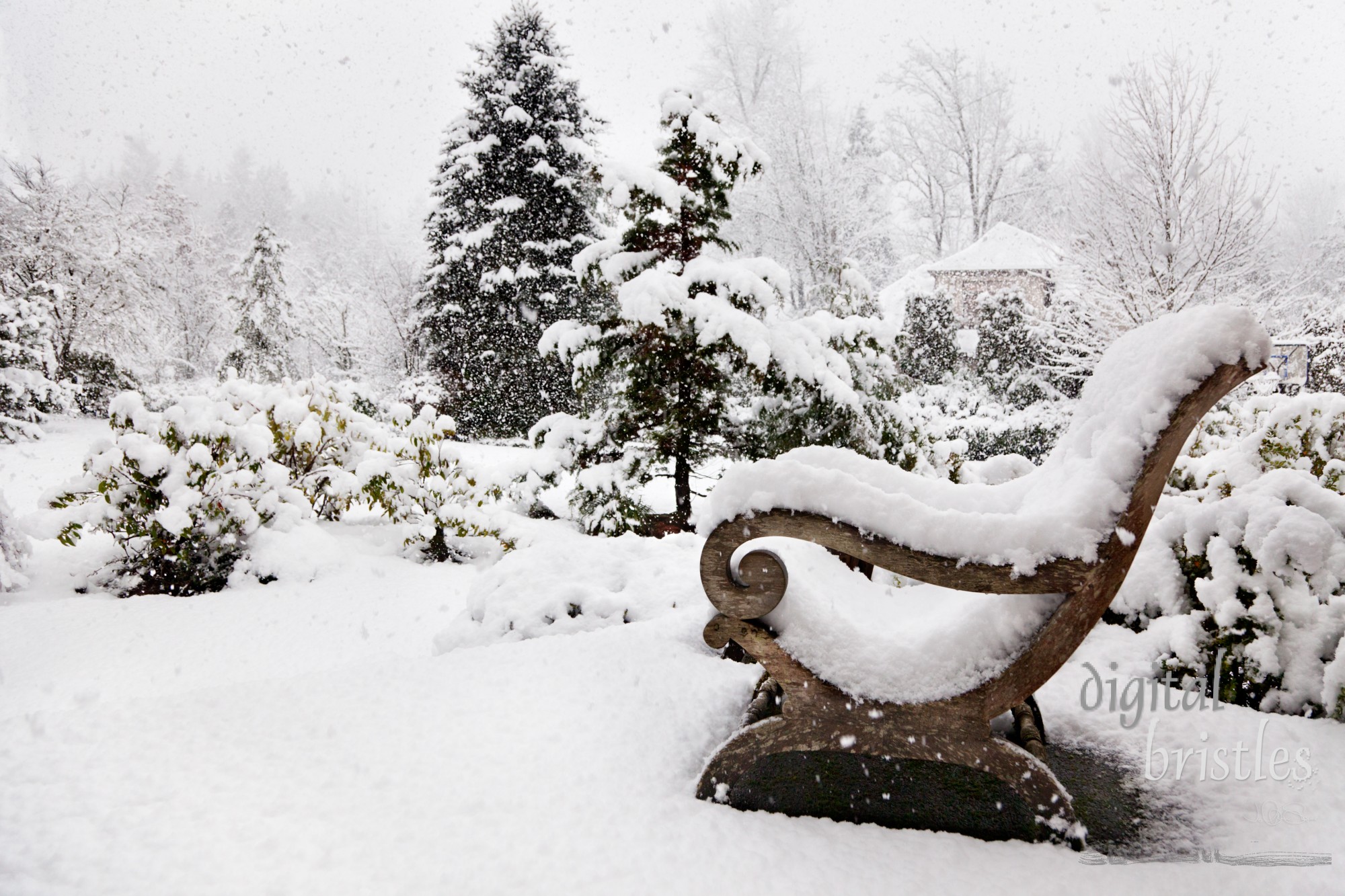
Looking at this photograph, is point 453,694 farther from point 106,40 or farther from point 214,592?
point 106,40

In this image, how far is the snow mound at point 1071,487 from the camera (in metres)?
0.94

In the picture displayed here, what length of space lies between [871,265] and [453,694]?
22.0 meters

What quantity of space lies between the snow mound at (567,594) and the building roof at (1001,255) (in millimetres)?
15399

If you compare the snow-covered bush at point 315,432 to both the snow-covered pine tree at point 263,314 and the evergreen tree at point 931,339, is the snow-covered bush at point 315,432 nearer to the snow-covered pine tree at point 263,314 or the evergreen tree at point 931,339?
the evergreen tree at point 931,339

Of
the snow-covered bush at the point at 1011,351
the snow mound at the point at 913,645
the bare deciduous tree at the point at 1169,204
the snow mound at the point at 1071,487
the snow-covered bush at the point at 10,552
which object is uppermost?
the bare deciduous tree at the point at 1169,204

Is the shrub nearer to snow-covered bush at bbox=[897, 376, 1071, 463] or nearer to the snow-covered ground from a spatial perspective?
the snow-covered ground

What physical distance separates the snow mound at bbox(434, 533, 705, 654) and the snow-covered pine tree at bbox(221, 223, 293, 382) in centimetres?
1558

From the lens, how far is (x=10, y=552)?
347 centimetres

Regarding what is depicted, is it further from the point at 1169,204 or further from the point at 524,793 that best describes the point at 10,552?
the point at 1169,204

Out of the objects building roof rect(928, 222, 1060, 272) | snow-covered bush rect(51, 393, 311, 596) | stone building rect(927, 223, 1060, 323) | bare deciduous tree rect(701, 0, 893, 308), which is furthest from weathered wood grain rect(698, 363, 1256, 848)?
building roof rect(928, 222, 1060, 272)

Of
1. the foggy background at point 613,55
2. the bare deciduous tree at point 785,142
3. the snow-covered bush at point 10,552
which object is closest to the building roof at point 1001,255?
the bare deciduous tree at point 785,142

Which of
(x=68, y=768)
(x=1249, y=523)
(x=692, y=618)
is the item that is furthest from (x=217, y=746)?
(x=1249, y=523)

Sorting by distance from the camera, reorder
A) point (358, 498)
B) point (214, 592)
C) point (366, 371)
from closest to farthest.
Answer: point (214, 592), point (358, 498), point (366, 371)

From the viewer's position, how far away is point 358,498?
4285mm
